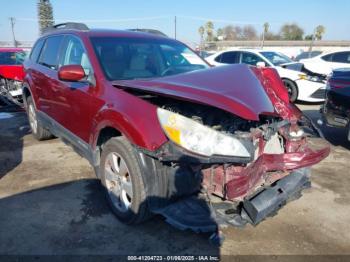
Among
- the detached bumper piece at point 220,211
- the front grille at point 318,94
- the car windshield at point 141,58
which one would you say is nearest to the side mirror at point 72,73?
the car windshield at point 141,58

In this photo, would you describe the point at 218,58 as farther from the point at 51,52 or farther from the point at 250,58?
the point at 51,52

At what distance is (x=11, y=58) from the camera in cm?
1002

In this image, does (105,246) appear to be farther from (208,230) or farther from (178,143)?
(178,143)

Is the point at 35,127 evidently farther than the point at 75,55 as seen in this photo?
Yes

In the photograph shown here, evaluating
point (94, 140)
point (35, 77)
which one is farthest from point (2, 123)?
A: point (94, 140)

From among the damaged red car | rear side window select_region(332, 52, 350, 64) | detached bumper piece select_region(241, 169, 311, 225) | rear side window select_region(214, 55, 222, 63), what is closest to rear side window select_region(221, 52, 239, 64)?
rear side window select_region(214, 55, 222, 63)

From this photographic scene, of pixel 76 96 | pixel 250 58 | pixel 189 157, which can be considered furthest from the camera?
pixel 250 58

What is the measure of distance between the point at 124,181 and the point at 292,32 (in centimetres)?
6406

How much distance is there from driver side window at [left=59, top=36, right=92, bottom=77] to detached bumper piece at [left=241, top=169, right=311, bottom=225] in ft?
6.89

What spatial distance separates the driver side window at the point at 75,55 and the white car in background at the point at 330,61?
830cm

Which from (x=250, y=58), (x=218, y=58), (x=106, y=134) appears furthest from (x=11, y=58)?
(x=106, y=134)

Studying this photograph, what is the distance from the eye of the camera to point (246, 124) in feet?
9.83

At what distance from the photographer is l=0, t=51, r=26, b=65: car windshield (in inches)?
385

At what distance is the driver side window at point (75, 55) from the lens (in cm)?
368
